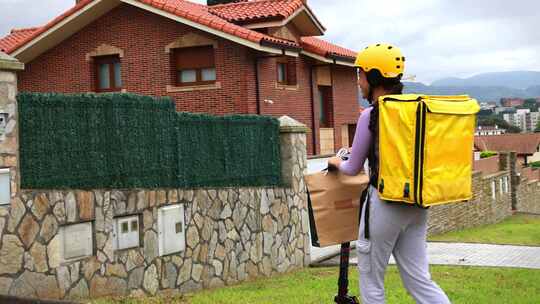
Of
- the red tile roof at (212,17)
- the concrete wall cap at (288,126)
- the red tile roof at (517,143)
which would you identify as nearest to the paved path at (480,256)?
the concrete wall cap at (288,126)

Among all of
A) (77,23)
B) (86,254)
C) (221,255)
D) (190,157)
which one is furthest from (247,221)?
(77,23)

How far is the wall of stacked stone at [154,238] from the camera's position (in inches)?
281

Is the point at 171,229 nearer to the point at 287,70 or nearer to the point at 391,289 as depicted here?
the point at 391,289

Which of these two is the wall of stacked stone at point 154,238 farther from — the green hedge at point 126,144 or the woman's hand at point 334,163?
the woman's hand at point 334,163

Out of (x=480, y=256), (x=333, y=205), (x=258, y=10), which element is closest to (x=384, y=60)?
(x=333, y=205)

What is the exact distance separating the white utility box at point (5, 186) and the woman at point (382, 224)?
3855mm

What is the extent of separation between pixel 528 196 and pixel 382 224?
4406 cm

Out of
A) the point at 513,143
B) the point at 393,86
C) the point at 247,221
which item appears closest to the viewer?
the point at 393,86

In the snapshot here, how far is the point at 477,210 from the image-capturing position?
30484mm

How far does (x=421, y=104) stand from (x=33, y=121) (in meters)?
4.64

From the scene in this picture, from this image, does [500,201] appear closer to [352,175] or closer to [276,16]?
[276,16]

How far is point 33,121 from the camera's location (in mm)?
7414

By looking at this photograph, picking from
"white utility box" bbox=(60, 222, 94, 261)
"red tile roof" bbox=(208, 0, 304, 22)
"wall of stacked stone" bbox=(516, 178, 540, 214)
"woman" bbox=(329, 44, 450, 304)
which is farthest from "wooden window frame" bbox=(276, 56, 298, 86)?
"wall of stacked stone" bbox=(516, 178, 540, 214)

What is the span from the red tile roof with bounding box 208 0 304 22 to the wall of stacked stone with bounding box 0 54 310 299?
383 inches
